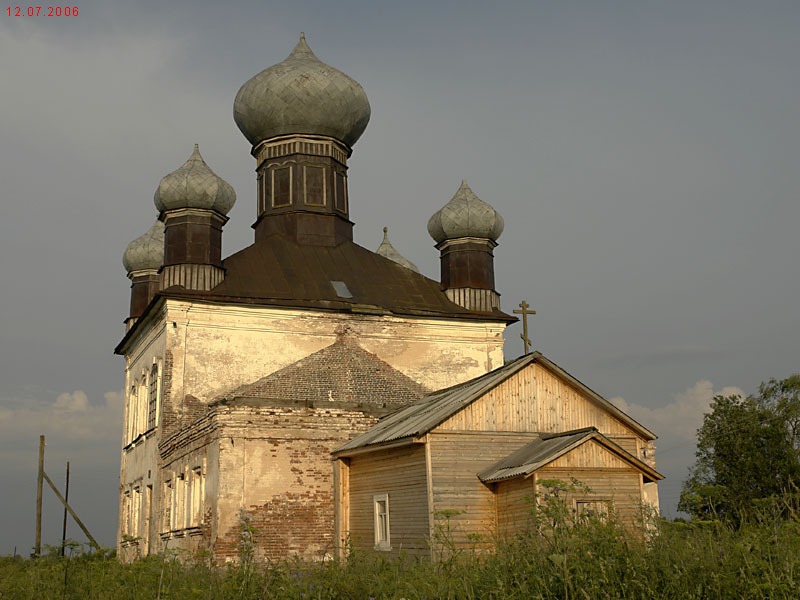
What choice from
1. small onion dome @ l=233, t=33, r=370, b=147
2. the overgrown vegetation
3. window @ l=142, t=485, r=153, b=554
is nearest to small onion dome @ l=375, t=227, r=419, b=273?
small onion dome @ l=233, t=33, r=370, b=147

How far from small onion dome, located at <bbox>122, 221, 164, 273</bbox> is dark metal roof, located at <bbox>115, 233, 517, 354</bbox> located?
3922 millimetres

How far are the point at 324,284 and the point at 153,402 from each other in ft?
19.4

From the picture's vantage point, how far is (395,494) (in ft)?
53.0

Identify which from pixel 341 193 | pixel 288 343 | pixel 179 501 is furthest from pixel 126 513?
pixel 341 193

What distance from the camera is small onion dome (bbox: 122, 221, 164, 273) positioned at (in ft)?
101

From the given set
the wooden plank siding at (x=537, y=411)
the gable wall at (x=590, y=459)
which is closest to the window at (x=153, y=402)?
the wooden plank siding at (x=537, y=411)

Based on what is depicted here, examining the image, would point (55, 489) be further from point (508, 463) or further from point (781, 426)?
point (781, 426)

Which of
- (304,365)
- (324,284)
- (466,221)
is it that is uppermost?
(466,221)

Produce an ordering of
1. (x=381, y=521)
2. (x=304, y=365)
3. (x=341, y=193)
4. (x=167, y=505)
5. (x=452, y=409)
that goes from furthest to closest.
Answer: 1. (x=341, y=193)
2. (x=304, y=365)
3. (x=167, y=505)
4. (x=381, y=521)
5. (x=452, y=409)

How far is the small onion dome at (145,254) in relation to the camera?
30844 millimetres

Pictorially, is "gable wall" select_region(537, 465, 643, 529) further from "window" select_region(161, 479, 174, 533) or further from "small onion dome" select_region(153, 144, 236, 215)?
"small onion dome" select_region(153, 144, 236, 215)

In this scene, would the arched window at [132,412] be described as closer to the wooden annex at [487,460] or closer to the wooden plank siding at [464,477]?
the wooden annex at [487,460]

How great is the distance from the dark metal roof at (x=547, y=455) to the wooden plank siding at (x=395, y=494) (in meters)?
1.22

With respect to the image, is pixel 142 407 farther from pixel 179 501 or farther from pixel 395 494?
pixel 395 494
